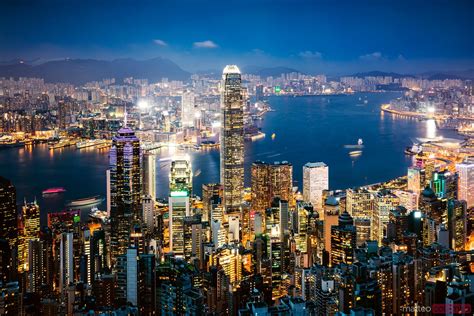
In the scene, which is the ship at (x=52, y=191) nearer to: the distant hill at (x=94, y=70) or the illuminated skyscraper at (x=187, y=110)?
the distant hill at (x=94, y=70)

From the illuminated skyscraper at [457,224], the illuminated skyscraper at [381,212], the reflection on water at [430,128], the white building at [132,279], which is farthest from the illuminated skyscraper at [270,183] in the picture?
the reflection on water at [430,128]

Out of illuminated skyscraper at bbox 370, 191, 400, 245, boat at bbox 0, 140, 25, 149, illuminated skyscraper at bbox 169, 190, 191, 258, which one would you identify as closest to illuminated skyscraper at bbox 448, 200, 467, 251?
illuminated skyscraper at bbox 370, 191, 400, 245

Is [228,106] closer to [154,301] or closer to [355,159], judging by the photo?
[355,159]

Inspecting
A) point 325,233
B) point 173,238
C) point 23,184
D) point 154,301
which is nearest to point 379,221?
point 325,233

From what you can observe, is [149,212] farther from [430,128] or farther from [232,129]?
[430,128]

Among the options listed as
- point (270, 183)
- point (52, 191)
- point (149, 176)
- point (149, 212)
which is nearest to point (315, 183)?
point (270, 183)

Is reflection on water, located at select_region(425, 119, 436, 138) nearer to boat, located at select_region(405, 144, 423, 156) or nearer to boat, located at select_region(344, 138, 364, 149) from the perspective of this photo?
boat, located at select_region(405, 144, 423, 156)
